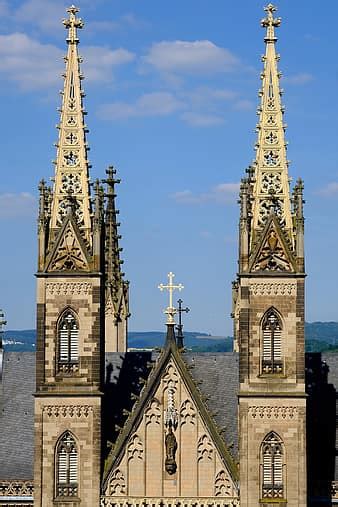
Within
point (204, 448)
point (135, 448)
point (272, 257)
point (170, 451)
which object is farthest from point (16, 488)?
point (272, 257)

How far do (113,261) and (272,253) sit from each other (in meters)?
12.0

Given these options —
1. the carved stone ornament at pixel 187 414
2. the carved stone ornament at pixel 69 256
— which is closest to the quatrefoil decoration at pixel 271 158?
the carved stone ornament at pixel 69 256

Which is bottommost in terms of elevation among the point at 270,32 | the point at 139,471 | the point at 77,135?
the point at 139,471

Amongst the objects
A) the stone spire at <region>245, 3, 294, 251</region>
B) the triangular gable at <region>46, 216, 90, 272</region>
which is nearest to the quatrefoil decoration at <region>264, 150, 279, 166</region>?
the stone spire at <region>245, 3, 294, 251</region>

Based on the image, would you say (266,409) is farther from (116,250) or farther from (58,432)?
(116,250)

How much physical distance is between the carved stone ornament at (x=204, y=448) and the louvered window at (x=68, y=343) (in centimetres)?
526

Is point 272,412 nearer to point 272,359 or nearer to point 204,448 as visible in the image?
point 272,359

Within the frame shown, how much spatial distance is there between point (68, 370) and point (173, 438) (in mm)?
4558

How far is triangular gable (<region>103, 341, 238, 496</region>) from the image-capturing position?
44844mm

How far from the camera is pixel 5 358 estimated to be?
52219mm

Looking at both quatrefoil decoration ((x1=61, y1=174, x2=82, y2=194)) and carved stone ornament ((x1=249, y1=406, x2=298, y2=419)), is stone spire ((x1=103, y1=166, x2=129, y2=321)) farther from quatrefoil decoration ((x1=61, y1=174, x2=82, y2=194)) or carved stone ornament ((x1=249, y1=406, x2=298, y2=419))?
carved stone ornament ((x1=249, y1=406, x2=298, y2=419))

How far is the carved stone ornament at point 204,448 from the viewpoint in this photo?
147 ft

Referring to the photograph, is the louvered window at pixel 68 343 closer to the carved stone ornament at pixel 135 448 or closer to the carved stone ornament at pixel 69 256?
the carved stone ornament at pixel 69 256

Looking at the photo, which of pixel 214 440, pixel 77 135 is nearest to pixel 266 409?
pixel 214 440
